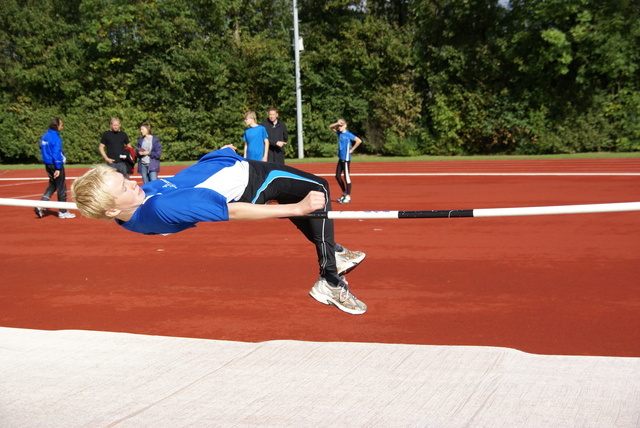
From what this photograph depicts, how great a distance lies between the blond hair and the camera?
344cm

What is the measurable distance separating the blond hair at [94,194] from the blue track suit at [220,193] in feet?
0.52

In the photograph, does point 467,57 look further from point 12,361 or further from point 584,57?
point 12,361

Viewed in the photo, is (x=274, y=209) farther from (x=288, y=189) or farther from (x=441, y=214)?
(x=441, y=214)

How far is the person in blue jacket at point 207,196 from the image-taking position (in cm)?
335

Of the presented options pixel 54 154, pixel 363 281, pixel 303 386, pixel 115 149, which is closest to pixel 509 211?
pixel 303 386

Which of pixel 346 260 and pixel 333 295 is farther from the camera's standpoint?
pixel 346 260

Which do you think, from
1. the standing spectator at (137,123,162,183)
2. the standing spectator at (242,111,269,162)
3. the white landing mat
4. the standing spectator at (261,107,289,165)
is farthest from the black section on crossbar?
the standing spectator at (137,123,162,183)

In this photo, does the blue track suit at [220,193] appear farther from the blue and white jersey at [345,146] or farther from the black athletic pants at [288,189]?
the blue and white jersey at [345,146]

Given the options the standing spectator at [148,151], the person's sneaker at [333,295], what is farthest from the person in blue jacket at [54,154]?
the person's sneaker at [333,295]

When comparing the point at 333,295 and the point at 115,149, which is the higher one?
the point at 115,149

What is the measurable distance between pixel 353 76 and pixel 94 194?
72.1 ft

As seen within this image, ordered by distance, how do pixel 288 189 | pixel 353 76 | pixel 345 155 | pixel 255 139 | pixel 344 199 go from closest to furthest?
pixel 288 189 → pixel 255 139 → pixel 345 155 → pixel 344 199 → pixel 353 76

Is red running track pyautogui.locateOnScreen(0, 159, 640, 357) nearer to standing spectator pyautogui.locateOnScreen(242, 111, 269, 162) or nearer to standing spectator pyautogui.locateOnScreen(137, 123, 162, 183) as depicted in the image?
standing spectator pyautogui.locateOnScreen(242, 111, 269, 162)

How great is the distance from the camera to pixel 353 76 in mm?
24656
